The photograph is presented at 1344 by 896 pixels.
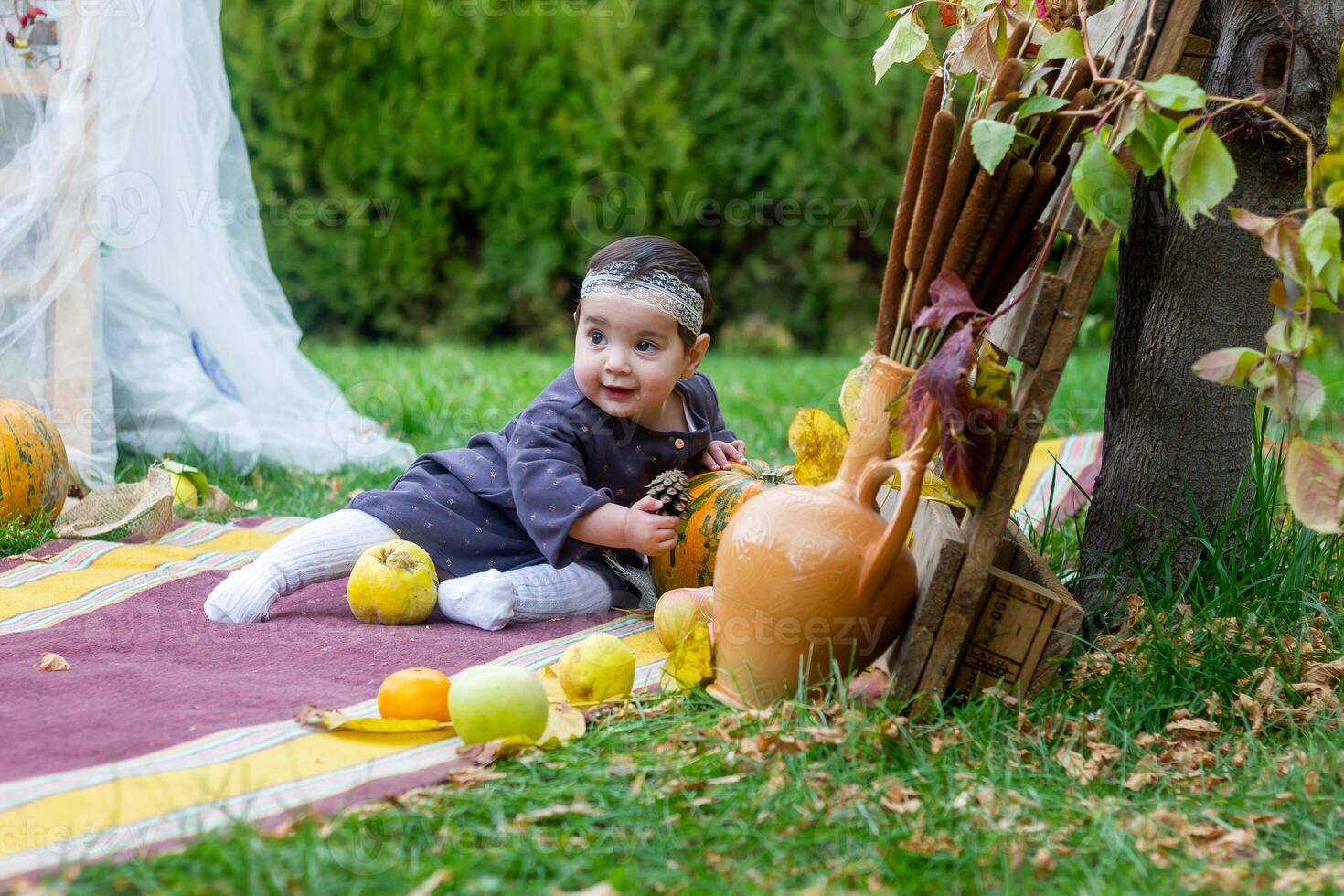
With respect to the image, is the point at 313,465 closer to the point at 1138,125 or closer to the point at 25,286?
the point at 25,286

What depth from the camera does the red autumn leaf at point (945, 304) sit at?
204 centimetres

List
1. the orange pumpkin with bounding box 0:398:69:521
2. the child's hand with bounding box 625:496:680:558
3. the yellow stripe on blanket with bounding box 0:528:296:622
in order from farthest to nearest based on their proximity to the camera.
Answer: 1. the orange pumpkin with bounding box 0:398:69:521
2. the yellow stripe on blanket with bounding box 0:528:296:622
3. the child's hand with bounding box 625:496:680:558

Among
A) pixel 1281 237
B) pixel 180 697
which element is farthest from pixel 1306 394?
pixel 180 697

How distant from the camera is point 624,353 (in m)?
2.92

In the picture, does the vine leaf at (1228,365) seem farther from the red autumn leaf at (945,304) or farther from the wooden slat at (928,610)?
the wooden slat at (928,610)

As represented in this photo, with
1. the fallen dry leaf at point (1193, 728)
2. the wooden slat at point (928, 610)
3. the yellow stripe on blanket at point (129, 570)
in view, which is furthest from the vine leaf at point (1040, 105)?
the yellow stripe on blanket at point (129, 570)

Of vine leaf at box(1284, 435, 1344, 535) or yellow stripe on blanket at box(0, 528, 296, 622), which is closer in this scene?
vine leaf at box(1284, 435, 1344, 535)

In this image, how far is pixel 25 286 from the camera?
164 inches

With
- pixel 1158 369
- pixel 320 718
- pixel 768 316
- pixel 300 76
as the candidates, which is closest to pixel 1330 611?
pixel 1158 369

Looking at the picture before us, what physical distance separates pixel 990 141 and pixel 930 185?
0.20 metres

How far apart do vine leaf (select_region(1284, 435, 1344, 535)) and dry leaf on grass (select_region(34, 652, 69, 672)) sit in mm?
2311

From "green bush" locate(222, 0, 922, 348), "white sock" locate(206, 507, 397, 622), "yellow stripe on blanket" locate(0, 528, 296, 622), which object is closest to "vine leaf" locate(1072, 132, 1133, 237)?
"white sock" locate(206, 507, 397, 622)

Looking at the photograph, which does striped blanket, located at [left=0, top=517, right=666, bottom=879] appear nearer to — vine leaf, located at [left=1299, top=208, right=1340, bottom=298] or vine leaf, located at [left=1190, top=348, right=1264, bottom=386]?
vine leaf, located at [left=1190, top=348, right=1264, bottom=386]

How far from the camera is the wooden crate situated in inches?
83.1
